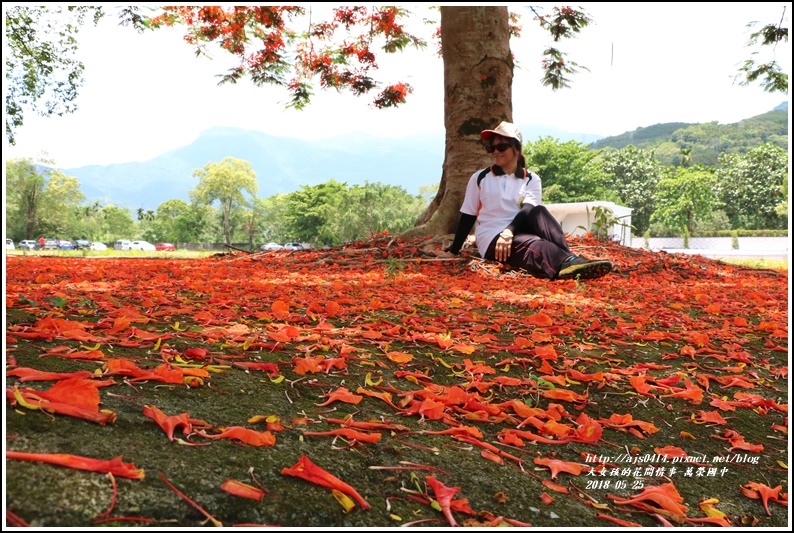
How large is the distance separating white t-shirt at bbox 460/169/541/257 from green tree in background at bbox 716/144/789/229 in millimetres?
56928

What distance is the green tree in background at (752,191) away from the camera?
5309cm

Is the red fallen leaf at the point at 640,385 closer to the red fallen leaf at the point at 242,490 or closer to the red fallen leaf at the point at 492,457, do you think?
the red fallen leaf at the point at 492,457

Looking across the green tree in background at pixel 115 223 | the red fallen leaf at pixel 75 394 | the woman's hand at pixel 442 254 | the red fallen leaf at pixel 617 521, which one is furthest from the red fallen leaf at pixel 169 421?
the green tree in background at pixel 115 223

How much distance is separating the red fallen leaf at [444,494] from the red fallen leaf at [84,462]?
2.13 feet

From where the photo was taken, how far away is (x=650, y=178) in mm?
59719

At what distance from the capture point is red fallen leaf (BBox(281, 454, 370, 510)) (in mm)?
1261

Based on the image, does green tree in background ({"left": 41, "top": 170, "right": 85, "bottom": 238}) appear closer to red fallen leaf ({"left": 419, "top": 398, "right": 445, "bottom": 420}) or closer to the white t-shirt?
the white t-shirt

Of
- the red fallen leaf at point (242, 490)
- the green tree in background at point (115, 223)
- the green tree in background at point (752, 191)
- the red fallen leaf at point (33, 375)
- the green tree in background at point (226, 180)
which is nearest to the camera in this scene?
the red fallen leaf at point (242, 490)

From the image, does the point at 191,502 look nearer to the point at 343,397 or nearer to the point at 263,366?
the point at 343,397

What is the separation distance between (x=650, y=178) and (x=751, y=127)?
121 ft

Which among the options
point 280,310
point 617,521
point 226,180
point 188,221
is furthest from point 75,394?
point 188,221

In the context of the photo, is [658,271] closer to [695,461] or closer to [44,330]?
[695,461]

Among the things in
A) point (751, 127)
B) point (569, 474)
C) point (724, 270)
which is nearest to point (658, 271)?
point (724, 270)

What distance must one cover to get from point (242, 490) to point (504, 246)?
3.87 m
